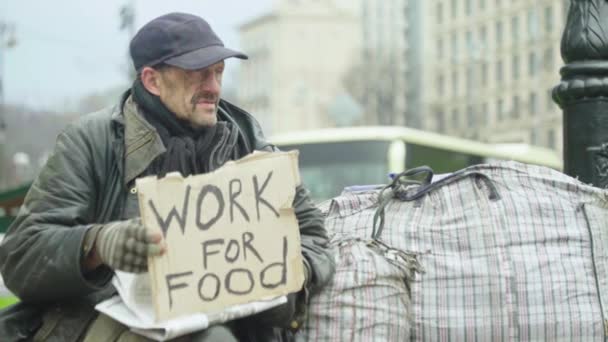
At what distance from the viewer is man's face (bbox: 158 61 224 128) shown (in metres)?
3.52

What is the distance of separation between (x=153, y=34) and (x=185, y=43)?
105mm

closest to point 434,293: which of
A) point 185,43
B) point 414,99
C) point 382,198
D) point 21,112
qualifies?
point 382,198

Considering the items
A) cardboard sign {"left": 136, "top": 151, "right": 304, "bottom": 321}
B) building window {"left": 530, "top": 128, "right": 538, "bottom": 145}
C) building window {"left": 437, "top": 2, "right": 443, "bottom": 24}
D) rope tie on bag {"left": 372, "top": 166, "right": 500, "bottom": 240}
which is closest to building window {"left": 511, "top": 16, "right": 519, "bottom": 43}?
building window {"left": 530, "top": 128, "right": 538, "bottom": 145}

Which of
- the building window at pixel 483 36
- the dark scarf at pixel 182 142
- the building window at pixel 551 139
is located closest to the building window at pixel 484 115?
the building window at pixel 483 36

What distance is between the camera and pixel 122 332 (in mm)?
3262

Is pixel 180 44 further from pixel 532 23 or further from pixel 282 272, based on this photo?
pixel 532 23

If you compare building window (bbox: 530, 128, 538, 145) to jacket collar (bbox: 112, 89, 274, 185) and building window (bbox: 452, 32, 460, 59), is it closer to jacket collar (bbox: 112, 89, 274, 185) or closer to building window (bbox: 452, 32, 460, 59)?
building window (bbox: 452, 32, 460, 59)

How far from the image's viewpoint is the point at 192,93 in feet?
11.6

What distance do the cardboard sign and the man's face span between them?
300 mm

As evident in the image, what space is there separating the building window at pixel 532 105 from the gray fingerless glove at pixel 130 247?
74.7 meters

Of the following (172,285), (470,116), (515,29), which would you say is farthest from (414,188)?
(470,116)

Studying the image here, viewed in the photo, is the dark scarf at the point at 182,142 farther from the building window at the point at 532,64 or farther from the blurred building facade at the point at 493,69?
the building window at the point at 532,64

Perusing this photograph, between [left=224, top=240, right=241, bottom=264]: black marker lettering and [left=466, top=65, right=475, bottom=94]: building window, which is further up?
[left=224, top=240, right=241, bottom=264]: black marker lettering

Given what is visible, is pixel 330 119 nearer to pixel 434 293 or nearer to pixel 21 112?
pixel 21 112
